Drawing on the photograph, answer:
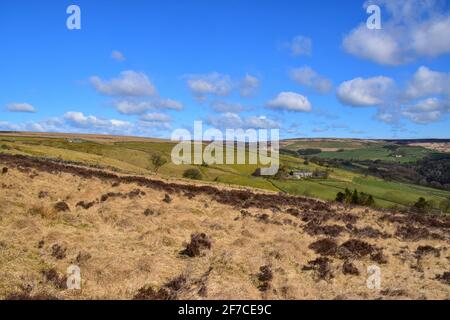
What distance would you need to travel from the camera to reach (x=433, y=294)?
40.1 ft

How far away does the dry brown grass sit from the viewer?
12.0 m

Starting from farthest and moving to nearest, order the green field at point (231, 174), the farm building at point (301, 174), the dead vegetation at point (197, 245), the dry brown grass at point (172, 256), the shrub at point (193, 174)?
the farm building at point (301, 174) → the shrub at point (193, 174) → the green field at point (231, 174) → the dead vegetation at point (197, 245) → the dry brown grass at point (172, 256)

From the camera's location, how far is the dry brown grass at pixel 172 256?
12.0 meters

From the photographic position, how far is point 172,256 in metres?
15.6

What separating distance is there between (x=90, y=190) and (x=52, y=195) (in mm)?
3171

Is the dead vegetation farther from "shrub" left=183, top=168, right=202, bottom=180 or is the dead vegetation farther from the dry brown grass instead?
"shrub" left=183, top=168, right=202, bottom=180

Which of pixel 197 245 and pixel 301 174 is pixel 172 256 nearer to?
pixel 197 245

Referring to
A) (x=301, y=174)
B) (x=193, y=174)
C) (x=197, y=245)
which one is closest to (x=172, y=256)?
(x=197, y=245)

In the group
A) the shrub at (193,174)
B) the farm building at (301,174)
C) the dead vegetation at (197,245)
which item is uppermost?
the dead vegetation at (197,245)

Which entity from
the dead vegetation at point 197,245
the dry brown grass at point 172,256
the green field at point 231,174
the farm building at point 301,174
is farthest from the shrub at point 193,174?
the dead vegetation at point 197,245

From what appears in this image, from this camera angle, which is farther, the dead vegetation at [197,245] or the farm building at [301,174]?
the farm building at [301,174]

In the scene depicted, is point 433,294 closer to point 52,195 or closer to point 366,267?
point 366,267

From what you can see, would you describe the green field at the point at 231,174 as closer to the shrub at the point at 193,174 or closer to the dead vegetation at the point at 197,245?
the shrub at the point at 193,174
